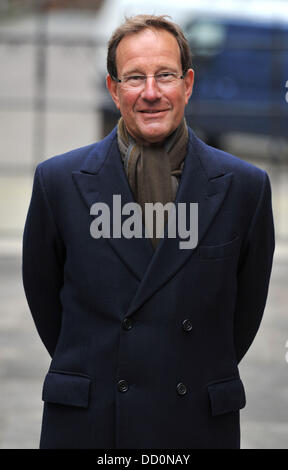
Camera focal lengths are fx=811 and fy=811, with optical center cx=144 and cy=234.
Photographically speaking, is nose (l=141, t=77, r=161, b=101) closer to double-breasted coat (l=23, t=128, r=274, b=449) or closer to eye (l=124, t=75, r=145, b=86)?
eye (l=124, t=75, r=145, b=86)

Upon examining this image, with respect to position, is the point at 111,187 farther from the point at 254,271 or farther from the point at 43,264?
the point at 254,271

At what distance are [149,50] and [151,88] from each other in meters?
0.12

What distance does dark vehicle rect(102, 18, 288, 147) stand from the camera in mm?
15141

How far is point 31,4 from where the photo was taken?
1617 centimetres

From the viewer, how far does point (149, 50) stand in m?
2.45

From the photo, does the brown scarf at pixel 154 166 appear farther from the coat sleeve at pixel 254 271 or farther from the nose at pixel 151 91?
the coat sleeve at pixel 254 271

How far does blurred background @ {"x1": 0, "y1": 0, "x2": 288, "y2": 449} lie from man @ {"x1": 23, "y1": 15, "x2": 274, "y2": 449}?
14.1ft

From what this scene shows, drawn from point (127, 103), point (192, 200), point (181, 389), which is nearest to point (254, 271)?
point (192, 200)

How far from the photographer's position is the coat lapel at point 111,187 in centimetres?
253

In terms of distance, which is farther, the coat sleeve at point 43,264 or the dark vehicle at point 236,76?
the dark vehicle at point 236,76

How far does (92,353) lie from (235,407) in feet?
1.66

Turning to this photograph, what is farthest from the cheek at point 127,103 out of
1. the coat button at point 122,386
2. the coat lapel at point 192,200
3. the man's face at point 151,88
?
the coat button at point 122,386

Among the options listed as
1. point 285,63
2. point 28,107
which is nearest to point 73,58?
point 28,107

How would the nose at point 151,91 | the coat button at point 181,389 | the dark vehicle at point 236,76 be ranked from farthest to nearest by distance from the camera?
the dark vehicle at point 236,76 → the coat button at point 181,389 → the nose at point 151,91
